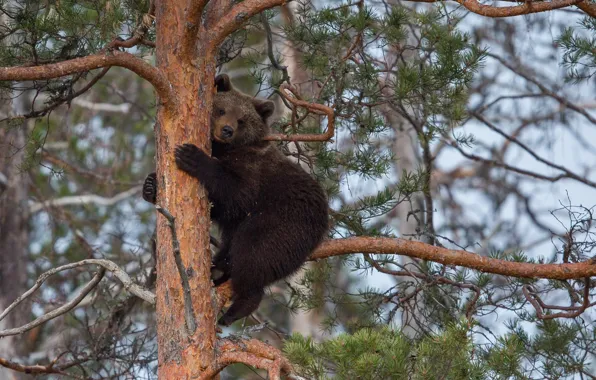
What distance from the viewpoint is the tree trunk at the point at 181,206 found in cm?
472

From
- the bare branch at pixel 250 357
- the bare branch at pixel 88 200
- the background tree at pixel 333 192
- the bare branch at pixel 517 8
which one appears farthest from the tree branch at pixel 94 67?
the bare branch at pixel 88 200

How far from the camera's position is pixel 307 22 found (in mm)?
6516

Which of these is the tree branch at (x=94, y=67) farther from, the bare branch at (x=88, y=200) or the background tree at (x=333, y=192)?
the bare branch at (x=88, y=200)

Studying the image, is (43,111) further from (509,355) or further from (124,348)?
(509,355)

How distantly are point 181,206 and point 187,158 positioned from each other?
0.97ft

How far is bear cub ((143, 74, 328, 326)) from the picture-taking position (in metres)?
5.88

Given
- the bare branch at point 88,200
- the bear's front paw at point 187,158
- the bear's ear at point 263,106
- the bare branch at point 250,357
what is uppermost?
the bare branch at point 88,200

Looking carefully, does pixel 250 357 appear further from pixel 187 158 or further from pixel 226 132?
pixel 226 132

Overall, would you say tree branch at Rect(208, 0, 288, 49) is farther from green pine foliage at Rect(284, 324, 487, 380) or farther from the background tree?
green pine foliage at Rect(284, 324, 487, 380)

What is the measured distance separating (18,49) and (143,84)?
11.0 metres

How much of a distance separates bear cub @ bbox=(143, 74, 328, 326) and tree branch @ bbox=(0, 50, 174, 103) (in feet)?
2.60

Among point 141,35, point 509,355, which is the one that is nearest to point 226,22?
point 141,35

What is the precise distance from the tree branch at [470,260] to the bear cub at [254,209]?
594 millimetres

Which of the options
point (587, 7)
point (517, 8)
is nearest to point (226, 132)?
point (517, 8)
